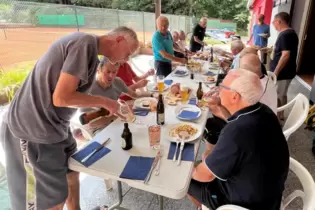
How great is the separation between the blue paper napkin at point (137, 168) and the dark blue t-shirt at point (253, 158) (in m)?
0.32

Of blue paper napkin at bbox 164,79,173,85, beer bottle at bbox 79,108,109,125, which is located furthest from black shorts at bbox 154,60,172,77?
beer bottle at bbox 79,108,109,125

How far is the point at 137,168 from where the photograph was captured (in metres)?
1.17

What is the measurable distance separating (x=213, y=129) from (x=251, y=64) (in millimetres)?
698

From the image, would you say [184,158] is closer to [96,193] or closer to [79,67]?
[79,67]

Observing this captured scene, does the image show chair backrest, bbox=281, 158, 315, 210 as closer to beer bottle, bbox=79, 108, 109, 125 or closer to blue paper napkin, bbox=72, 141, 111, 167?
blue paper napkin, bbox=72, 141, 111, 167

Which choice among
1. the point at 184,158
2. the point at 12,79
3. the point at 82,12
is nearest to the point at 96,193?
the point at 184,158

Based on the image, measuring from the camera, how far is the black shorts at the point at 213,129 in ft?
6.86

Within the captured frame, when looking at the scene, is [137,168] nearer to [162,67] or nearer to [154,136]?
[154,136]

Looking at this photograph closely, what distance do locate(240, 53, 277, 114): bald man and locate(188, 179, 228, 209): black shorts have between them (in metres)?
0.81

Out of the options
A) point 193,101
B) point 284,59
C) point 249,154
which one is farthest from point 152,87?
point 284,59

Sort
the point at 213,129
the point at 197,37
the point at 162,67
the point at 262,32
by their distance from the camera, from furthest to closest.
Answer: the point at 262,32 < the point at 197,37 < the point at 162,67 < the point at 213,129

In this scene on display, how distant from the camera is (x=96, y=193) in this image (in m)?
2.04

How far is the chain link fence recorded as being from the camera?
4.23m

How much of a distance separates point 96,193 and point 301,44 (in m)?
5.42
